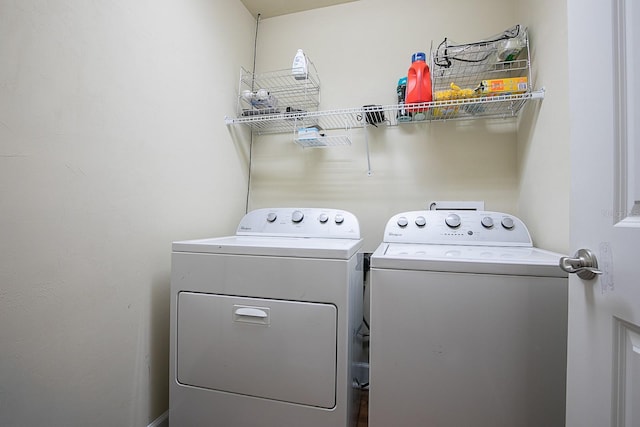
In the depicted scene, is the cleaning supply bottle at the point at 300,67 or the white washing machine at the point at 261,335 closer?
the white washing machine at the point at 261,335

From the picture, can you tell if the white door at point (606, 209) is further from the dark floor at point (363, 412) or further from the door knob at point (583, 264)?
the dark floor at point (363, 412)

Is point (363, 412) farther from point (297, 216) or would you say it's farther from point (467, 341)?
point (297, 216)

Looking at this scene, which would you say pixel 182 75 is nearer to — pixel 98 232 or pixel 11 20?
pixel 11 20

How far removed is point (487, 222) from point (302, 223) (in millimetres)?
967

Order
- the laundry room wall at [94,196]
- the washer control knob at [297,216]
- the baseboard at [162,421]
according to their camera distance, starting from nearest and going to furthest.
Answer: the laundry room wall at [94,196] → the baseboard at [162,421] → the washer control knob at [297,216]

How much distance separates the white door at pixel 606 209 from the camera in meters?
0.55

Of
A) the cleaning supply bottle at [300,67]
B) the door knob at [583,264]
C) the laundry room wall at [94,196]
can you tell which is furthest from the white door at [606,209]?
the laundry room wall at [94,196]

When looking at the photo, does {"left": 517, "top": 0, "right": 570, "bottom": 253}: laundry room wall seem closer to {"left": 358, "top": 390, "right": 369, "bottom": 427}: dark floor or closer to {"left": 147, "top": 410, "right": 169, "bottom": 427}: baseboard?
{"left": 358, "top": 390, "right": 369, "bottom": 427}: dark floor

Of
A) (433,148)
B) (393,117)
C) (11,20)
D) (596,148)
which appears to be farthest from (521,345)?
(11,20)

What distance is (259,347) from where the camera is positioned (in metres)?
1.13

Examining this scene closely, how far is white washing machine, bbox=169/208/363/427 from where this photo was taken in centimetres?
107

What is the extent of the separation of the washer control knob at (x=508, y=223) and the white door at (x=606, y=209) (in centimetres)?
75

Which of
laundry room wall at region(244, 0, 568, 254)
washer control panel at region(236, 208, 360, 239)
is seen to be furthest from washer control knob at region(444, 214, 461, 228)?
washer control panel at region(236, 208, 360, 239)

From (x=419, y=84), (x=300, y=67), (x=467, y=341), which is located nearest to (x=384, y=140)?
(x=419, y=84)
